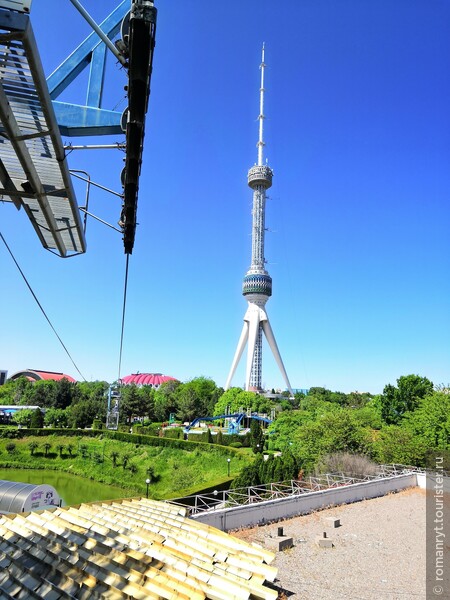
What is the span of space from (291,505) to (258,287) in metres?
67.6

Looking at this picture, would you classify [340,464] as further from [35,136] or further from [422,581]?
[35,136]

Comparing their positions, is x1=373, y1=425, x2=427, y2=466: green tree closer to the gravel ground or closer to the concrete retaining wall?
the concrete retaining wall

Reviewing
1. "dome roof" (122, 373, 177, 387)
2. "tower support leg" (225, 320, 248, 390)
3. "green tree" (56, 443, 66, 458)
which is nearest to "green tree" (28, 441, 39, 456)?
"green tree" (56, 443, 66, 458)

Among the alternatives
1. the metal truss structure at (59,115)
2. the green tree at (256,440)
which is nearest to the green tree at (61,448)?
the green tree at (256,440)

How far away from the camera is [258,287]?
265 feet

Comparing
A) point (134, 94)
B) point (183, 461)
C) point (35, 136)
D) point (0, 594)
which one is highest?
point (134, 94)

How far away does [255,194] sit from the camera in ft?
273

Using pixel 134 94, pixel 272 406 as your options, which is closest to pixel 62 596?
pixel 134 94

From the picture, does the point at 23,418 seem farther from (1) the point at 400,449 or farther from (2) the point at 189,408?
(1) the point at 400,449

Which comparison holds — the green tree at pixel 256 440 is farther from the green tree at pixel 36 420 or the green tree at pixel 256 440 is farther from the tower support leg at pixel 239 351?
the tower support leg at pixel 239 351

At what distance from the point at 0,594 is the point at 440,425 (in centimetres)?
2573

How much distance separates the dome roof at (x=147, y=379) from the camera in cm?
12093

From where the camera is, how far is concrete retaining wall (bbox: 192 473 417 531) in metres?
12.1

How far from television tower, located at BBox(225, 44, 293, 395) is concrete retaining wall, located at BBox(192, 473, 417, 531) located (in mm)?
62249
